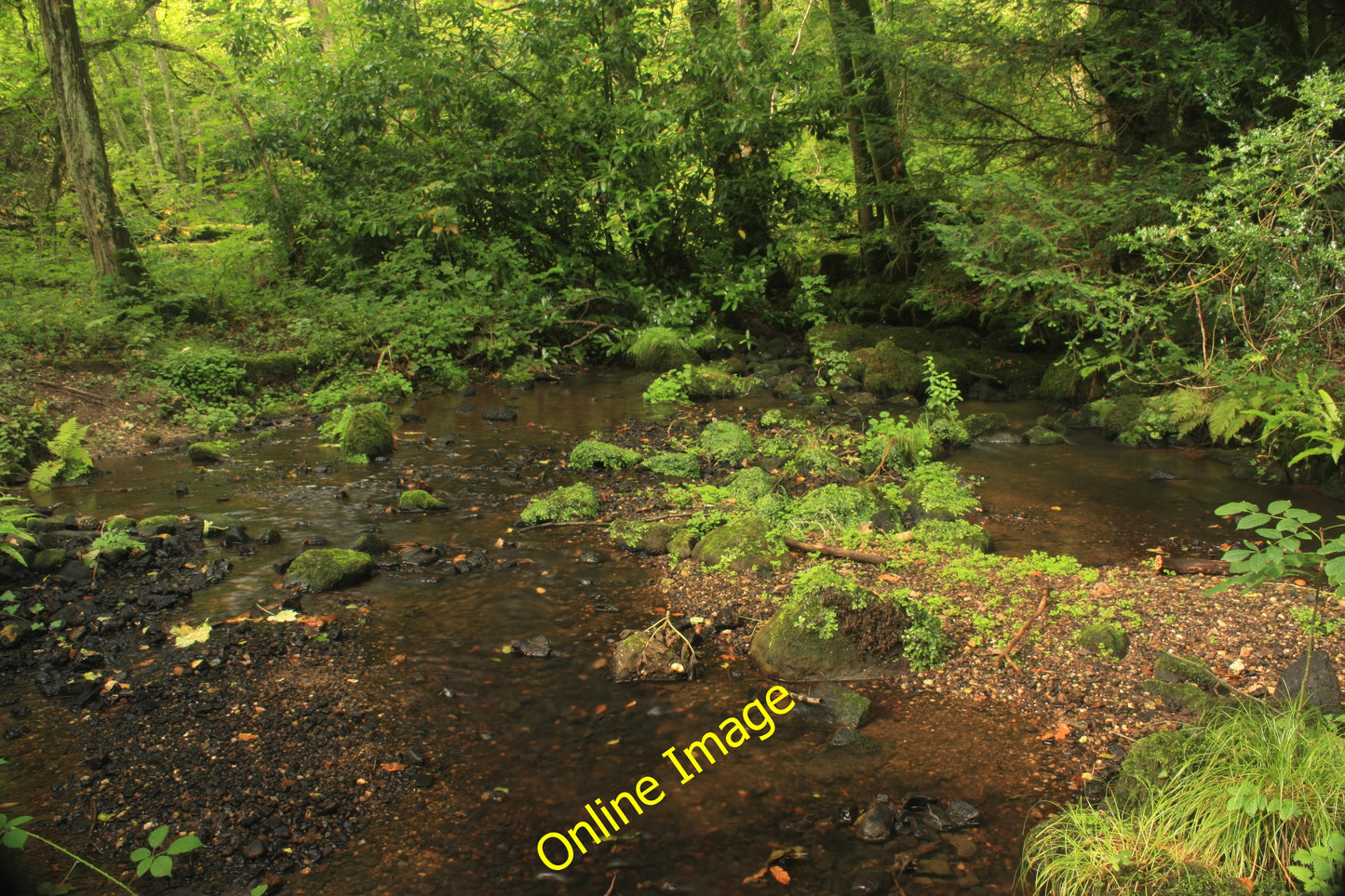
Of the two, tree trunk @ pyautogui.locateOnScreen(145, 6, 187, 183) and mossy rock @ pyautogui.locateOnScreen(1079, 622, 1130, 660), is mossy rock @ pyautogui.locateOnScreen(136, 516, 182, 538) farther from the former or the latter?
tree trunk @ pyautogui.locateOnScreen(145, 6, 187, 183)

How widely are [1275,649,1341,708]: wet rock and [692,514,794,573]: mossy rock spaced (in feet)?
10.1

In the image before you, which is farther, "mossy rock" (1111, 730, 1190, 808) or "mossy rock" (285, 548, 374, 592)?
"mossy rock" (285, 548, 374, 592)

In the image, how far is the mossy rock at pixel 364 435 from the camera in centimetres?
959

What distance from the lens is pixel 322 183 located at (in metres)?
15.2

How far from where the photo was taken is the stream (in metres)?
3.53

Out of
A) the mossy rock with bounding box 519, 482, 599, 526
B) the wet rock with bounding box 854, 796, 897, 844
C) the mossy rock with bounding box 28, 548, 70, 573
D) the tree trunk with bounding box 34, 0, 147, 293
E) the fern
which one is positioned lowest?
the wet rock with bounding box 854, 796, 897, 844

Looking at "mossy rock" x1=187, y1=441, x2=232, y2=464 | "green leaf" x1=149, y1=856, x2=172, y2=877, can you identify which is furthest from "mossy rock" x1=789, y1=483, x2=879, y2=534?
"mossy rock" x1=187, y1=441, x2=232, y2=464

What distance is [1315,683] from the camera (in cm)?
402

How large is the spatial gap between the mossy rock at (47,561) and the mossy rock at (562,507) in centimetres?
347

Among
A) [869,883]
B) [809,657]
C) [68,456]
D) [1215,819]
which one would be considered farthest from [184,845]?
[68,456]

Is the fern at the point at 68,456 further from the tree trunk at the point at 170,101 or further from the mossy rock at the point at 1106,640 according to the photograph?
the tree trunk at the point at 170,101

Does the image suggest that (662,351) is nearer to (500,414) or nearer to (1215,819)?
(500,414)

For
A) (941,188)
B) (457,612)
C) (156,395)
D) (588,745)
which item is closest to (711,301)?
(941,188)

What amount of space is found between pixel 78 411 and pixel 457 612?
25.8ft
